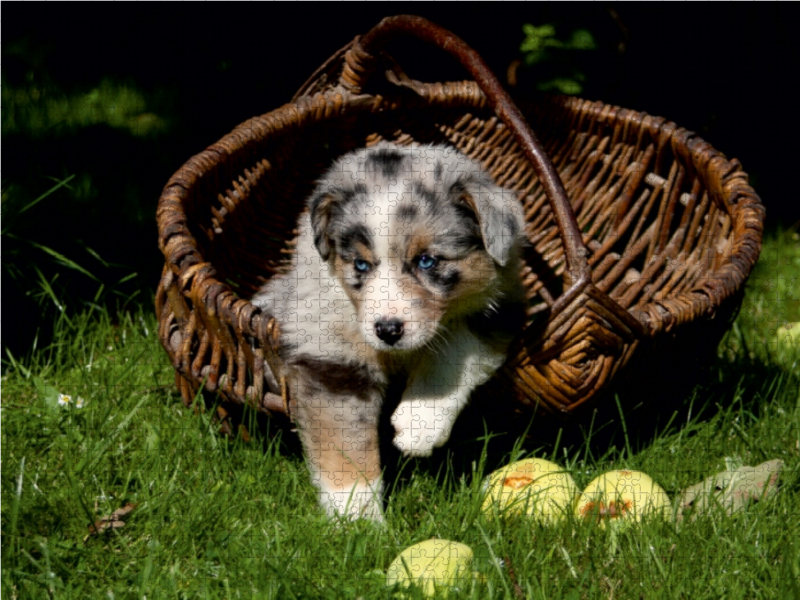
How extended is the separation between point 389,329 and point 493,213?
2.01 feet

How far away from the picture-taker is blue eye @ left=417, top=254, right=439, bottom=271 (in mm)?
3084

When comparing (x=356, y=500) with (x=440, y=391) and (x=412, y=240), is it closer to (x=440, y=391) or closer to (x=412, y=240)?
(x=440, y=391)

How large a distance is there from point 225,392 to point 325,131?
6.14 feet

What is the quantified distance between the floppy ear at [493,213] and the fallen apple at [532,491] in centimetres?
72

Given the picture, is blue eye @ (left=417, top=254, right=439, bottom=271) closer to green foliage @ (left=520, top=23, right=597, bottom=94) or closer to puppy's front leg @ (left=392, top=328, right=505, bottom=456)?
puppy's front leg @ (left=392, top=328, right=505, bottom=456)

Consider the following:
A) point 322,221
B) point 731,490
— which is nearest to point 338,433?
point 322,221

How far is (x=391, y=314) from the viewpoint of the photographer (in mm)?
2889

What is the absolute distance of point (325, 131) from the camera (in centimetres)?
470

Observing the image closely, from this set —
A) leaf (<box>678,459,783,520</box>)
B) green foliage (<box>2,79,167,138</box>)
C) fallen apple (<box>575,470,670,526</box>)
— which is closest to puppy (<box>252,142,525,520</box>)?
fallen apple (<box>575,470,670,526</box>)

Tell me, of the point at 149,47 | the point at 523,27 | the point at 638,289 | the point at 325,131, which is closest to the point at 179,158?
the point at 149,47

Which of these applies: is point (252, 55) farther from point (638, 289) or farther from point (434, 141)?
point (638, 289)

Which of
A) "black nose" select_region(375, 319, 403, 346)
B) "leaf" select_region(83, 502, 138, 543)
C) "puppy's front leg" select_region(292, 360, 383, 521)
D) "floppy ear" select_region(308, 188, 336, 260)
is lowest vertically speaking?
"leaf" select_region(83, 502, 138, 543)

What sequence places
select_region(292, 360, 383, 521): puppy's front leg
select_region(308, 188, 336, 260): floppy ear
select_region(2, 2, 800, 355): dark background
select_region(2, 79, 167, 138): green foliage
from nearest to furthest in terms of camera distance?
select_region(292, 360, 383, 521): puppy's front leg < select_region(308, 188, 336, 260): floppy ear < select_region(2, 79, 167, 138): green foliage < select_region(2, 2, 800, 355): dark background

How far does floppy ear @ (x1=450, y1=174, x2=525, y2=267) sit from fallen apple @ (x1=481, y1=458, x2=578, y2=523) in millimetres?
720
